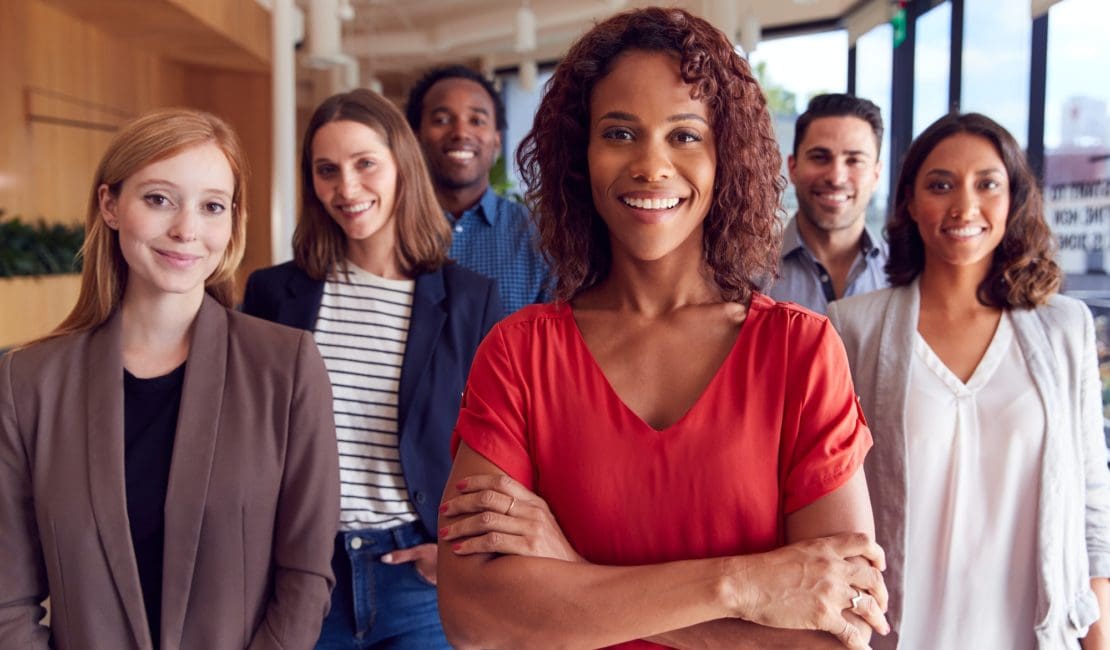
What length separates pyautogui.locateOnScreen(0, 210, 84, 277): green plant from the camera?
7258 mm

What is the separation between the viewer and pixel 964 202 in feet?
7.00

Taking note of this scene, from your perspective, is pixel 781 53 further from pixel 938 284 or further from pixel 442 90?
pixel 938 284

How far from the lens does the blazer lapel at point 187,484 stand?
1.67 meters

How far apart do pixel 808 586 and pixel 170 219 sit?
1320mm

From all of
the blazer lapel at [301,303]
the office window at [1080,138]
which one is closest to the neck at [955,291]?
the blazer lapel at [301,303]

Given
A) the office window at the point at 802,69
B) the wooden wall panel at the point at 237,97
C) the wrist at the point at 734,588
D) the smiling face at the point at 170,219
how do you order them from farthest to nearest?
the wooden wall panel at the point at 237,97, the office window at the point at 802,69, the smiling face at the point at 170,219, the wrist at the point at 734,588

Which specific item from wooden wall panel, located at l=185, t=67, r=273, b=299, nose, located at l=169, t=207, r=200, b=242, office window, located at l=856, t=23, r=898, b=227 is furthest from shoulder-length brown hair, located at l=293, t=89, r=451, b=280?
wooden wall panel, located at l=185, t=67, r=273, b=299

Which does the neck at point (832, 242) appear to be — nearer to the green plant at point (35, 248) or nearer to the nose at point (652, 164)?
the nose at point (652, 164)

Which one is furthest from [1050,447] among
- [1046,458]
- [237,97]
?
[237,97]

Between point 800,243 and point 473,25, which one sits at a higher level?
point 473,25

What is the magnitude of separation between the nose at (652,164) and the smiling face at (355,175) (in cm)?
107

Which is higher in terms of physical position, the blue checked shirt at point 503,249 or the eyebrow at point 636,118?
the eyebrow at point 636,118

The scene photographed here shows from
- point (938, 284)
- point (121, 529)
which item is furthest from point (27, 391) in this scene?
point (938, 284)

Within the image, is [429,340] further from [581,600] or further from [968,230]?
[968,230]
